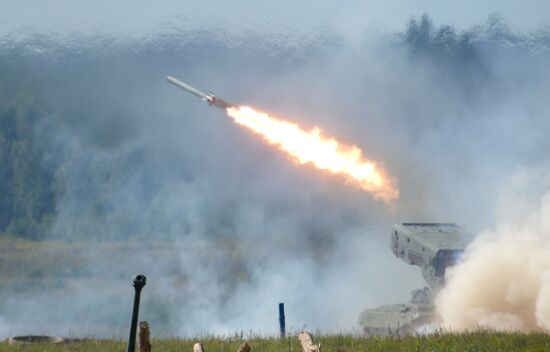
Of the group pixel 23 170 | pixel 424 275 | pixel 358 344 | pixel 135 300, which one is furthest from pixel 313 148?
pixel 23 170

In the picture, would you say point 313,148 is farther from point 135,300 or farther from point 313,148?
point 135,300

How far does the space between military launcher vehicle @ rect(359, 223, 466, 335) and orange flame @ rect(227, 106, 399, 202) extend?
360 centimetres

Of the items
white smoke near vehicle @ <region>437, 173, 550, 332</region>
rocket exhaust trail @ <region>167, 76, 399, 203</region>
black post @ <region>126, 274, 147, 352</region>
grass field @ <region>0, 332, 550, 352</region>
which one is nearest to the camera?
black post @ <region>126, 274, 147, 352</region>

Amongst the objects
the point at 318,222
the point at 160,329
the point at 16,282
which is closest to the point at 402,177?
the point at 318,222

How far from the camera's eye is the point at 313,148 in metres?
35.2

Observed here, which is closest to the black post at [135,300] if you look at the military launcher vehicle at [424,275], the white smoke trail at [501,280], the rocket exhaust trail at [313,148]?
the white smoke trail at [501,280]

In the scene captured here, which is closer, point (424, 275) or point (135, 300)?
point (135, 300)

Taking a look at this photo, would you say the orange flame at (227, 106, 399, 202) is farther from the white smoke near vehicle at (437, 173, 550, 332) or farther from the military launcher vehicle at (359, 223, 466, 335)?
the white smoke near vehicle at (437, 173, 550, 332)

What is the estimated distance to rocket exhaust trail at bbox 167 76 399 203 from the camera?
3428 centimetres

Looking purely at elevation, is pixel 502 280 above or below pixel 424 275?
below

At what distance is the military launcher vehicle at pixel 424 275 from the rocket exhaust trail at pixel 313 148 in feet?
11.8

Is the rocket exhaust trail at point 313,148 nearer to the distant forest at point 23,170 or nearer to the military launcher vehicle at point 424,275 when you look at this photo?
the military launcher vehicle at point 424,275

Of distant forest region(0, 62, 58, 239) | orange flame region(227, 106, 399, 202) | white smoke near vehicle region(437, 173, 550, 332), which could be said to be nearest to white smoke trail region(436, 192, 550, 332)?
white smoke near vehicle region(437, 173, 550, 332)

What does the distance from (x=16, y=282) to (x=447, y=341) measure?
2967 centimetres
